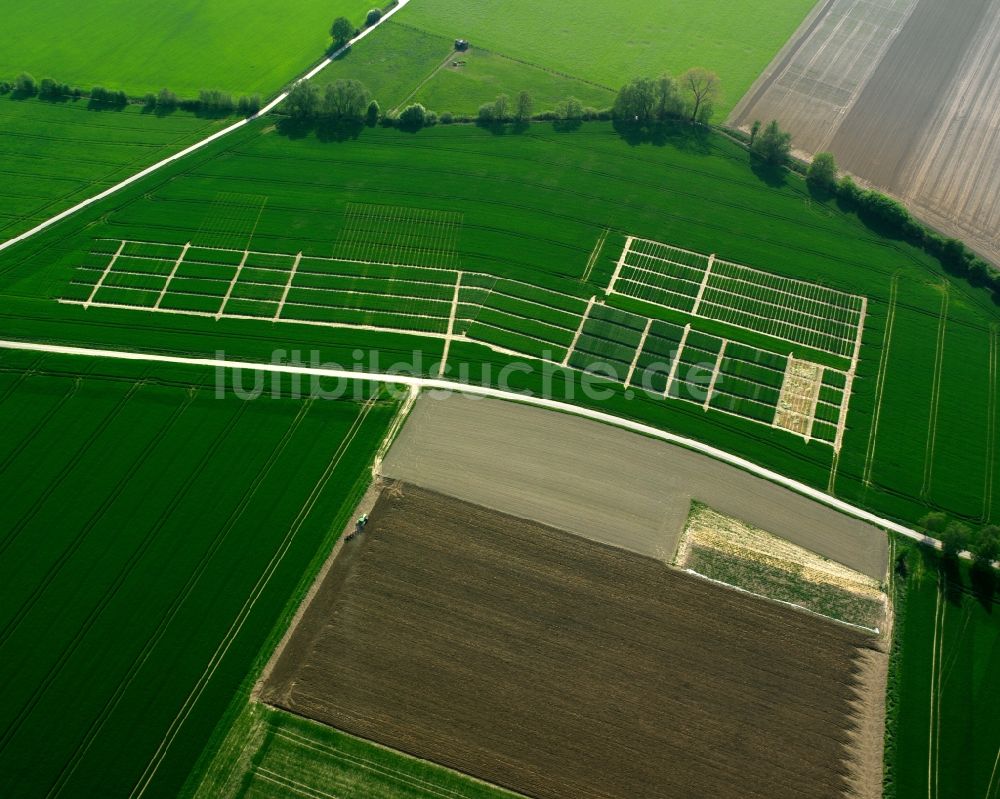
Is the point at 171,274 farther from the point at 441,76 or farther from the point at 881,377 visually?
the point at 881,377

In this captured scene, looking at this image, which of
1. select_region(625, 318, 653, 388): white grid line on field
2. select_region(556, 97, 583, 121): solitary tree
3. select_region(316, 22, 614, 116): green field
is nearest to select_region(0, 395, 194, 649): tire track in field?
select_region(625, 318, 653, 388): white grid line on field

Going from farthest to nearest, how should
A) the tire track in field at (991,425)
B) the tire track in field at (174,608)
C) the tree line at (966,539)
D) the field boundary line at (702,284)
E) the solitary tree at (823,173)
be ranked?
the solitary tree at (823,173) < the field boundary line at (702,284) < the tire track in field at (991,425) < the tree line at (966,539) < the tire track in field at (174,608)

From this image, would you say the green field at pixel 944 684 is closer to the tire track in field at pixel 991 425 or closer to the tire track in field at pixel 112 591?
the tire track in field at pixel 991 425

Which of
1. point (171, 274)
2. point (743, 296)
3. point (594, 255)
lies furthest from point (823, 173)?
point (171, 274)

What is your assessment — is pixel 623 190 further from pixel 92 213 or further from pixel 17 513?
pixel 17 513

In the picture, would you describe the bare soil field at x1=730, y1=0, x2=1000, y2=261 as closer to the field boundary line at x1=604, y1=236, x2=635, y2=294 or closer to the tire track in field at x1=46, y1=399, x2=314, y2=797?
the field boundary line at x1=604, y1=236, x2=635, y2=294

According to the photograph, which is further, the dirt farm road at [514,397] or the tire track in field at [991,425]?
the tire track in field at [991,425]

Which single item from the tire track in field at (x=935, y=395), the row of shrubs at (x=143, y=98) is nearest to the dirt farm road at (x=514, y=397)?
the tire track in field at (x=935, y=395)
